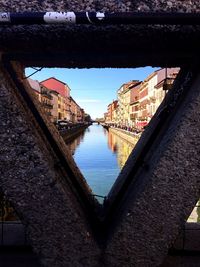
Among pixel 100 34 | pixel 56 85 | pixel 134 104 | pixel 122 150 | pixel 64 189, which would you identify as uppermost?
pixel 56 85

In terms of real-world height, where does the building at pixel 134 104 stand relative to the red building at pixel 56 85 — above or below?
below

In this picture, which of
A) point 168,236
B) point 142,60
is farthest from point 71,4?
point 168,236

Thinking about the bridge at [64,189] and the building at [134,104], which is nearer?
the bridge at [64,189]

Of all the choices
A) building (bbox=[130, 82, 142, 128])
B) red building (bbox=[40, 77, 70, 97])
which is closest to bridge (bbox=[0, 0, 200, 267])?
building (bbox=[130, 82, 142, 128])

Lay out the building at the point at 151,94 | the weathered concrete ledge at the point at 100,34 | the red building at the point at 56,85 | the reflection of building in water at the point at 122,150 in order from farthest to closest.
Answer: the red building at the point at 56,85 < the building at the point at 151,94 < the reflection of building in water at the point at 122,150 < the weathered concrete ledge at the point at 100,34

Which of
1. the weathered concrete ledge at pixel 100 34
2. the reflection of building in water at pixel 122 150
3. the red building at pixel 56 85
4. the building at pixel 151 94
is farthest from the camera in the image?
the red building at pixel 56 85

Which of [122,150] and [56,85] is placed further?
[56,85]

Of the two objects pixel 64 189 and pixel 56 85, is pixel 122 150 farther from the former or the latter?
pixel 56 85

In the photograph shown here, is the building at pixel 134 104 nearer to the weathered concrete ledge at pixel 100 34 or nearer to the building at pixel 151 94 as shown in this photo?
the building at pixel 151 94

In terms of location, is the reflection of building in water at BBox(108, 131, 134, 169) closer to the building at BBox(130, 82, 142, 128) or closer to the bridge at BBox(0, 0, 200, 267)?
the bridge at BBox(0, 0, 200, 267)

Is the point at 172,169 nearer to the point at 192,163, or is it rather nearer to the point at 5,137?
the point at 192,163

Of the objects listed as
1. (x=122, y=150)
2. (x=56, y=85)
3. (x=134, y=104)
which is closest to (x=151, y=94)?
(x=122, y=150)

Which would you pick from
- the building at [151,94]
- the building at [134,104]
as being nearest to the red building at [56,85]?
the building at [134,104]

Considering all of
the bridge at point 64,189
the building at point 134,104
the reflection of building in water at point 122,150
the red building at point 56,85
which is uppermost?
the red building at point 56,85
